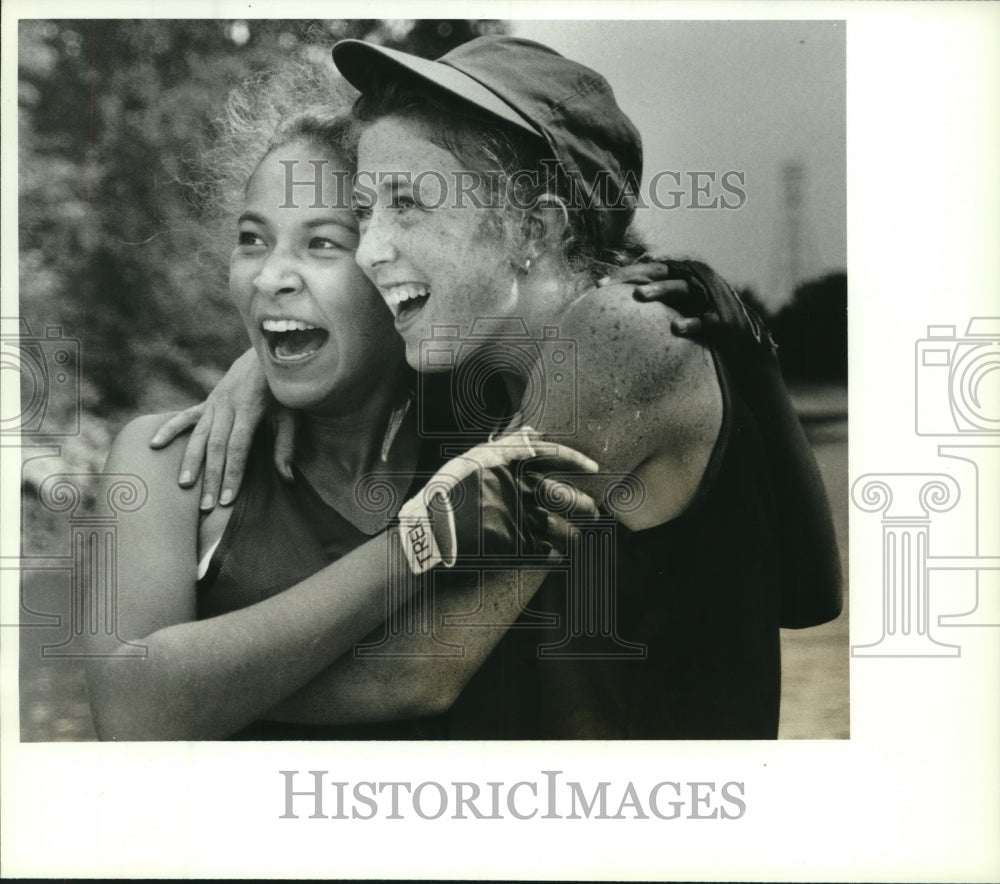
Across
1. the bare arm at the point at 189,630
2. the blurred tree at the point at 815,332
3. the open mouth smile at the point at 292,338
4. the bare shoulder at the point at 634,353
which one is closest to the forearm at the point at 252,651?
the bare arm at the point at 189,630

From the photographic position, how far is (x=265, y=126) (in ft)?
14.5

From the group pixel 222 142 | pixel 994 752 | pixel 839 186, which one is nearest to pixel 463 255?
pixel 222 142

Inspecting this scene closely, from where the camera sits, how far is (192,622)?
435cm

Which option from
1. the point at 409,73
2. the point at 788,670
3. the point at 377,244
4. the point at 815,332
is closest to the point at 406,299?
the point at 377,244

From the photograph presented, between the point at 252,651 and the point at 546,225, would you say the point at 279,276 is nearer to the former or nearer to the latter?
the point at 546,225

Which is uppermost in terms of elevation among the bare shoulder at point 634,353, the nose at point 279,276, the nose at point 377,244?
the nose at point 377,244

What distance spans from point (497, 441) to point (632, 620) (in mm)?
789

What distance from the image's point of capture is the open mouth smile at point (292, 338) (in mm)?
4434

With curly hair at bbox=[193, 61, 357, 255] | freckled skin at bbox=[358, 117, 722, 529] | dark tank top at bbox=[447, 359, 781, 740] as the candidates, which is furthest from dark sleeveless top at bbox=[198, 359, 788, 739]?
curly hair at bbox=[193, 61, 357, 255]

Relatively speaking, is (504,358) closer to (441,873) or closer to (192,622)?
(192,622)

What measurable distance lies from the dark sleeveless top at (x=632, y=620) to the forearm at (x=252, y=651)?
65 millimetres

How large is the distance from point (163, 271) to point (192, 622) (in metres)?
1.25

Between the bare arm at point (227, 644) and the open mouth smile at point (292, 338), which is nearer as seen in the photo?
the bare arm at point (227, 644)

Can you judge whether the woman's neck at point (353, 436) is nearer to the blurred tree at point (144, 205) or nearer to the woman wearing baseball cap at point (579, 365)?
the woman wearing baseball cap at point (579, 365)
